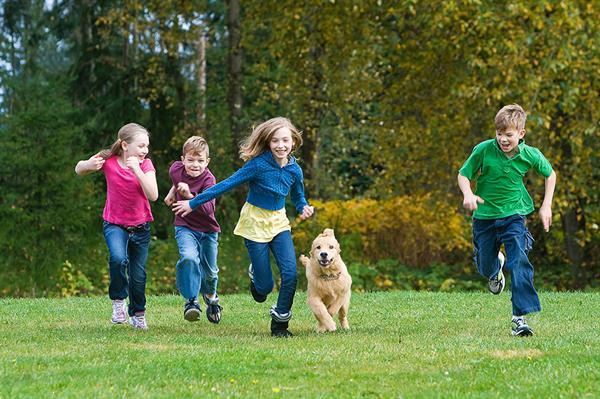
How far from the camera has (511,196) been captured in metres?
8.87

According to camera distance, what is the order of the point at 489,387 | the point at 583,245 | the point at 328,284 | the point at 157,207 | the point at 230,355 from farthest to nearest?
1. the point at 157,207
2. the point at 583,245
3. the point at 328,284
4. the point at 230,355
5. the point at 489,387

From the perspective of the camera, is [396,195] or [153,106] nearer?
[396,195]

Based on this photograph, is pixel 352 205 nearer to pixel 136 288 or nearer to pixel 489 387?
pixel 136 288

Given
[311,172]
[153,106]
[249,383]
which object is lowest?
[249,383]

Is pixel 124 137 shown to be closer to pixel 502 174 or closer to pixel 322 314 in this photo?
pixel 322 314

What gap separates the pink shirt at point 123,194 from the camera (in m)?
9.30

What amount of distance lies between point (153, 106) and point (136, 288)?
52.4ft

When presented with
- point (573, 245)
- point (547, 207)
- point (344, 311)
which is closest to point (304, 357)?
point (344, 311)

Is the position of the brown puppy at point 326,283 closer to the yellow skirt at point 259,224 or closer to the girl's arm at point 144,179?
the yellow skirt at point 259,224

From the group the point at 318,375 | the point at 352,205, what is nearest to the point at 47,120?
the point at 352,205

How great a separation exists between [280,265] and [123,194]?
5.36 ft

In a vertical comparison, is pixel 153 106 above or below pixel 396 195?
above

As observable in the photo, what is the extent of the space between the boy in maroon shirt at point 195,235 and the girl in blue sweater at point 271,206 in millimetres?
552

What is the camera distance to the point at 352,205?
70.4 feet
